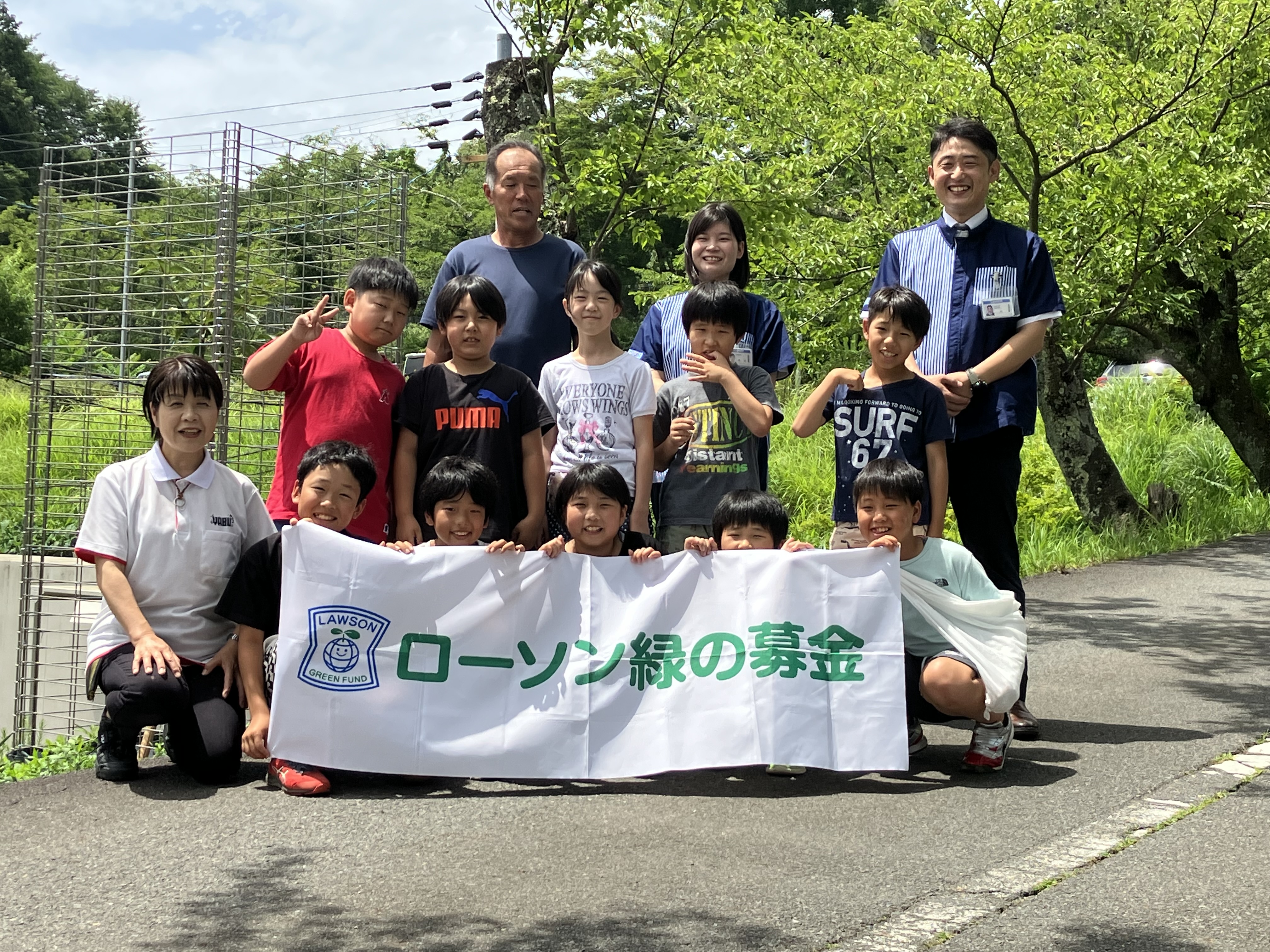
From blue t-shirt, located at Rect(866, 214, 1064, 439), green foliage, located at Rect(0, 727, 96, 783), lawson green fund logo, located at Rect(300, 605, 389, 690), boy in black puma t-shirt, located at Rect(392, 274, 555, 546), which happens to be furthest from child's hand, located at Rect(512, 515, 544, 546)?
green foliage, located at Rect(0, 727, 96, 783)

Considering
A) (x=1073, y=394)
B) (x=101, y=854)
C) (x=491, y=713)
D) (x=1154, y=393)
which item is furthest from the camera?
(x=1154, y=393)

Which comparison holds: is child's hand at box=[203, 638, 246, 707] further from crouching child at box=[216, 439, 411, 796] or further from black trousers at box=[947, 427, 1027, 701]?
black trousers at box=[947, 427, 1027, 701]

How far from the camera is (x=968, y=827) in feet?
13.2

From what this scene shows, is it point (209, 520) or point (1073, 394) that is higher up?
point (1073, 394)

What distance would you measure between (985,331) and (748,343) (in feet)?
3.24

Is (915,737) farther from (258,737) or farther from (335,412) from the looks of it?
(335,412)

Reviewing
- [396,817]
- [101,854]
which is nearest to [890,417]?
[396,817]

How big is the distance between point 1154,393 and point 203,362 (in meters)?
16.2

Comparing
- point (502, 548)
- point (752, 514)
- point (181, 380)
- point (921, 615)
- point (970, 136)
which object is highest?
point (970, 136)

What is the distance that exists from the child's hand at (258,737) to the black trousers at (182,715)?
1.2 inches

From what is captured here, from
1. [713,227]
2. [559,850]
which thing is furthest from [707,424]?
[559,850]

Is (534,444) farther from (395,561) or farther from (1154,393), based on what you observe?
(1154,393)

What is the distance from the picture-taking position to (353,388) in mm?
5168

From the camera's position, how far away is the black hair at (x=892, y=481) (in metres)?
4.77
